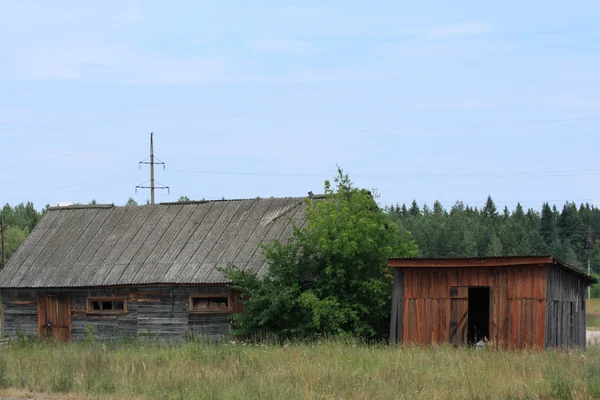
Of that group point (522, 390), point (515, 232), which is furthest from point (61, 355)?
point (515, 232)

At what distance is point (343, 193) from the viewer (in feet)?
87.1

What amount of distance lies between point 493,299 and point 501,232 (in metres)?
93.9

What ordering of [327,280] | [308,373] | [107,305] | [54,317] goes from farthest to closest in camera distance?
[54,317] < [107,305] < [327,280] < [308,373]

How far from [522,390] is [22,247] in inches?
896

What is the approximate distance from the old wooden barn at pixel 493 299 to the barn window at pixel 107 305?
10.1 metres

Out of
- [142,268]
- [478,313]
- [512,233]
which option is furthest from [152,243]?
[512,233]

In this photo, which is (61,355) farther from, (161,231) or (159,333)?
(161,231)

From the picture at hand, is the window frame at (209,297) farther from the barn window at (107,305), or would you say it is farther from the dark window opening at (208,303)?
the barn window at (107,305)

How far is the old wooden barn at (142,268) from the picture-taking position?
27.6m

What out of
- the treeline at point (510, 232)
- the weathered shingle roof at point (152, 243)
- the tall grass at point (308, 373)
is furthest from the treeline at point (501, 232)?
the tall grass at point (308, 373)

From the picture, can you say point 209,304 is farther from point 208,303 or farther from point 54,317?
point 54,317

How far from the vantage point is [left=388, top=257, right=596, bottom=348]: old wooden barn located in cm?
2150

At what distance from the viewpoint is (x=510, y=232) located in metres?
112

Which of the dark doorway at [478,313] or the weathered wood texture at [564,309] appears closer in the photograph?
the weathered wood texture at [564,309]
